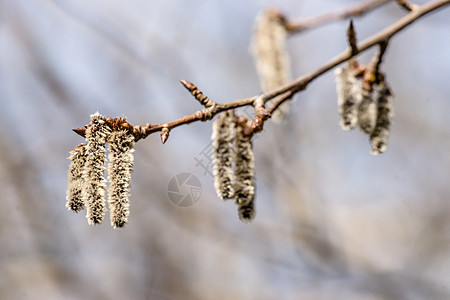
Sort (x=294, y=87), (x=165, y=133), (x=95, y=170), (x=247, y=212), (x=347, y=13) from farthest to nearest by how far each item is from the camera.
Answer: (x=347, y=13) → (x=294, y=87) → (x=247, y=212) → (x=165, y=133) → (x=95, y=170)

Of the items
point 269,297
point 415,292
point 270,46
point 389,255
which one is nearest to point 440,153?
point 389,255

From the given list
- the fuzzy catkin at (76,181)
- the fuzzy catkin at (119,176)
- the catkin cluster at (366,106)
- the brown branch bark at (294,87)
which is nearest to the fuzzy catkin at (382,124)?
the catkin cluster at (366,106)

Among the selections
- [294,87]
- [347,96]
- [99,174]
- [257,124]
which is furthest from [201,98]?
[347,96]

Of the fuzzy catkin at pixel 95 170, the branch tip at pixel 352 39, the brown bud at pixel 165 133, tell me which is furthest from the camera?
the branch tip at pixel 352 39

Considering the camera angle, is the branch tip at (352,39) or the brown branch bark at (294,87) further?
the branch tip at (352,39)

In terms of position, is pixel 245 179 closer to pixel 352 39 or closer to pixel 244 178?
pixel 244 178

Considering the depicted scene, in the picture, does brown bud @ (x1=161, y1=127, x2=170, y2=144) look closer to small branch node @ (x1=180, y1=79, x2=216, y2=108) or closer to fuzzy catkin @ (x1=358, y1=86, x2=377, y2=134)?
small branch node @ (x1=180, y1=79, x2=216, y2=108)

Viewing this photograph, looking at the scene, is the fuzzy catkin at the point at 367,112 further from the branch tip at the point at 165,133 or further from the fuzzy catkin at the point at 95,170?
the fuzzy catkin at the point at 95,170

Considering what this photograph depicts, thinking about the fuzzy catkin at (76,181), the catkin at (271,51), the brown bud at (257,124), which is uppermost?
the catkin at (271,51)
